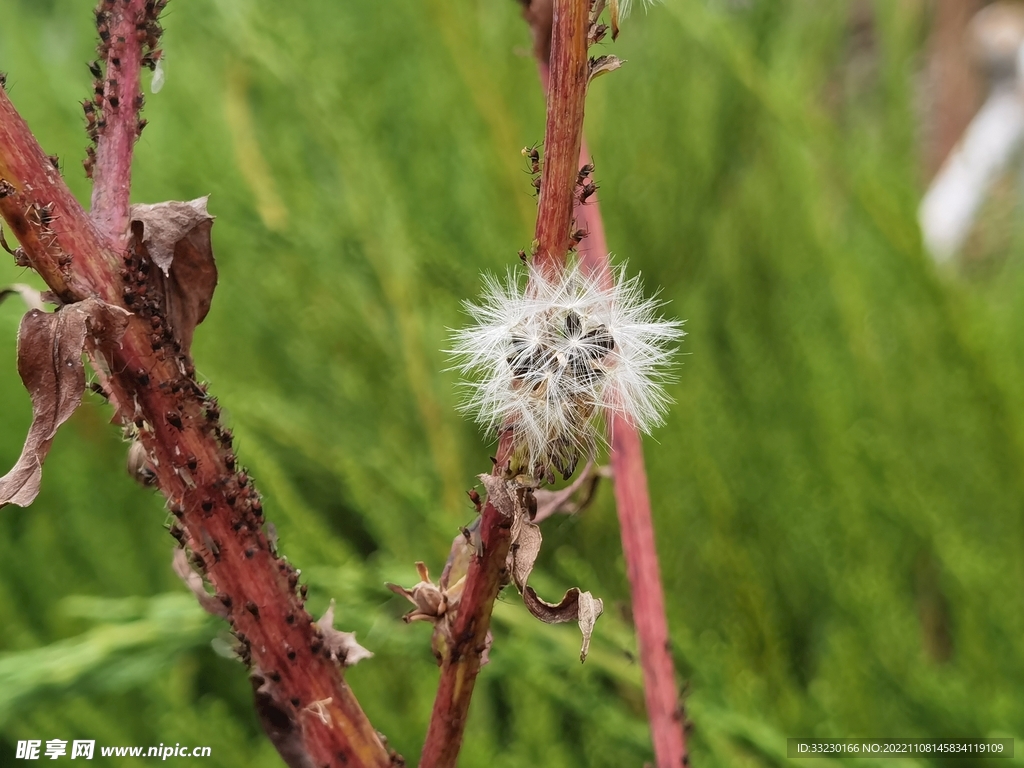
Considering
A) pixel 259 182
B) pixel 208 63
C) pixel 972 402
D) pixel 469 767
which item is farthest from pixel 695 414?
pixel 208 63

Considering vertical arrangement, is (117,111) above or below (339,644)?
above

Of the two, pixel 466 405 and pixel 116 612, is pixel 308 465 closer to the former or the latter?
pixel 116 612

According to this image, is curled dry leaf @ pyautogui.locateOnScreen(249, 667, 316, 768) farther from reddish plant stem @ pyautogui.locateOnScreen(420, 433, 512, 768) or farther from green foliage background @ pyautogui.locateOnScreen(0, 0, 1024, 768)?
green foliage background @ pyautogui.locateOnScreen(0, 0, 1024, 768)

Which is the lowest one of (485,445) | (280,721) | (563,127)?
(280,721)

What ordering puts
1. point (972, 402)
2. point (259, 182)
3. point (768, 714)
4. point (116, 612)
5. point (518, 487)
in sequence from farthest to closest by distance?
1. point (259, 182)
2. point (972, 402)
3. point (768, 714)
4. point (116, 612)
5. point (518, 487)

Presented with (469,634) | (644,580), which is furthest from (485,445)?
(469,634)

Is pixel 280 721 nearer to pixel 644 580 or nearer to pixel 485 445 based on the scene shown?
pixel 644 580

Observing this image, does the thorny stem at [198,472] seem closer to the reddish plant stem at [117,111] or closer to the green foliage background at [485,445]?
the reddish plant stem at [117,111]
